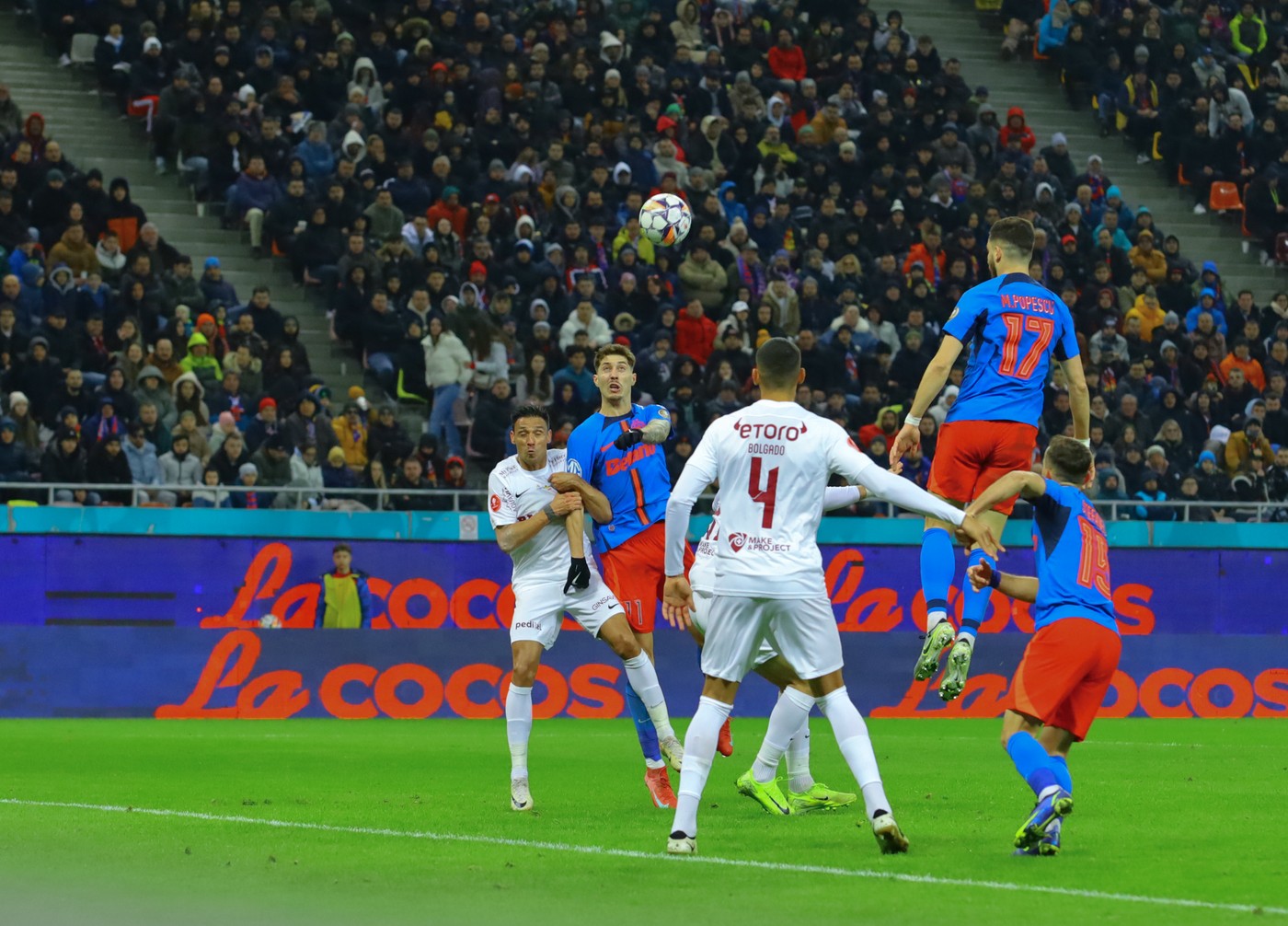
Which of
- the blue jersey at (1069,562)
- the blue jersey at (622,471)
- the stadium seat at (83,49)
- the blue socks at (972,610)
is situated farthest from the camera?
the stadium seat at (83,49)

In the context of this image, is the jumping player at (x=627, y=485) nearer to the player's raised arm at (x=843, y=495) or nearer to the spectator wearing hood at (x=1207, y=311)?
the player's raised arm at (x=843, y=495)

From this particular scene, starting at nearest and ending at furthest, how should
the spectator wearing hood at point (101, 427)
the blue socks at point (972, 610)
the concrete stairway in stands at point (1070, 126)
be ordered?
the blue socks at point (972, 610) → the spectator wearing hood at point (101, 427) → the concrete stairway in stands at point (1070, 126)

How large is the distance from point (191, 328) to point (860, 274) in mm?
8760

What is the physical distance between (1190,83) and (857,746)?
25452mm

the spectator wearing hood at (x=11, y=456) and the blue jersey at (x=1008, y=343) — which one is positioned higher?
the blue jersey at (x=1008, y=343)

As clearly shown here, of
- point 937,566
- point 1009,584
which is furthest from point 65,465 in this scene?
point 1009,584

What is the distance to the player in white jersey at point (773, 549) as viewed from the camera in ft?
27.3

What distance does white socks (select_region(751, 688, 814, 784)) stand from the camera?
33.1 feet

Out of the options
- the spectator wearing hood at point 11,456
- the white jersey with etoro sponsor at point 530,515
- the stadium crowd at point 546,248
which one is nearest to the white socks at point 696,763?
the white jersey with etoro sponsor at point 530,515

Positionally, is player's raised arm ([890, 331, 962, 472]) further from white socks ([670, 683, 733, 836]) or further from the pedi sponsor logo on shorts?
white socks ([670, 683, 733, 836])

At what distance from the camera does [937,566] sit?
1047 cm

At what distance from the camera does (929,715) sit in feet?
67.2

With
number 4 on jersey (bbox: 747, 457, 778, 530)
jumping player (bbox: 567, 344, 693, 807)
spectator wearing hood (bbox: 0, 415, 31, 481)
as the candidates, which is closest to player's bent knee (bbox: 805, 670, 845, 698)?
number 4 on jersey (bbox: 747, 457, 778, 530)

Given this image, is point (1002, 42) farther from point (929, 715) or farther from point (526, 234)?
point (929, 715)
